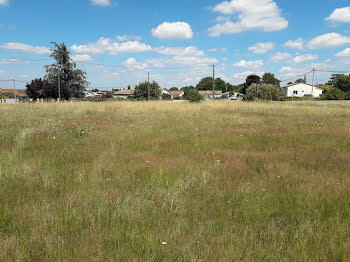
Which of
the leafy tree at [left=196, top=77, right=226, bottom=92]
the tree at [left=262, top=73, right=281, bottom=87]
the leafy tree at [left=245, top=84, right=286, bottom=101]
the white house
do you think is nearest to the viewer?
the leafy tree at [left=245, top=84, right=286, bottom=101]

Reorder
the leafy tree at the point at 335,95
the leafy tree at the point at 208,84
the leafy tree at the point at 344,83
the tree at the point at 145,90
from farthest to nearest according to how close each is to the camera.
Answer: the leafy tree at the point at 208,84
the leafy tree at the point at 344,83
the tree at the point at 145,90
the leafy tree at the point at 335,95

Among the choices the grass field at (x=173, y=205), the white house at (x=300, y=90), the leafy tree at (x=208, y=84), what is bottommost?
the grass field at (x=173, y=205)

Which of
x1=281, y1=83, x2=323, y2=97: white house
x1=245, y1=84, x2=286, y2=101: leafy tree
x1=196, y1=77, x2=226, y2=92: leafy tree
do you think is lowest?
x1=245, y1=84, x2=286, y2=101: leafy tree

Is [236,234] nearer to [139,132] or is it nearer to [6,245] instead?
[6,245]

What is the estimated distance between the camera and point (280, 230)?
113 inches

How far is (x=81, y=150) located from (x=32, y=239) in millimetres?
4109

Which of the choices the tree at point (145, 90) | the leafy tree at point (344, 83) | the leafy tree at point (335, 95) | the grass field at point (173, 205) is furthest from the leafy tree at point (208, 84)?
the grass field at point (173, 205)

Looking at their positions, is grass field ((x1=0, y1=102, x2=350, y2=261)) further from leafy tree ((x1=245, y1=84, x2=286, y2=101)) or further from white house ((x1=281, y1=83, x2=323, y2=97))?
white house ((x1=281, y1=83, x2=323, y2=97))

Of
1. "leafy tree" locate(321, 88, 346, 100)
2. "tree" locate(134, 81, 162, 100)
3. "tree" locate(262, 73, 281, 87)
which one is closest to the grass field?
"tree" locate(134, 81, 162, 100)

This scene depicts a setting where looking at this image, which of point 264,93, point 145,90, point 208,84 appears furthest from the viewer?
point 208,84

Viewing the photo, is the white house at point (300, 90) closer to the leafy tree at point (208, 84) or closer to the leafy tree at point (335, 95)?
the leafy tree at point (335, 95)

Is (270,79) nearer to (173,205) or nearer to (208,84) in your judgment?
(208,84)

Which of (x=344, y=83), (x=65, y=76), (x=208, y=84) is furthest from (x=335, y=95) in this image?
(x=208, y=84)

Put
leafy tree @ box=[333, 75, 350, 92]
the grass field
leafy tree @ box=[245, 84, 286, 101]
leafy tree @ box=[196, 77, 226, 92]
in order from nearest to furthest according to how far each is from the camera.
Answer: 1. the grass field
2. leafy tree @ box=[245, 84, 286, 101]
3. leafy tree @ box=[333, 75, 350, 92]
4. leafy tree @ box=[196, 77, 226, 92]
